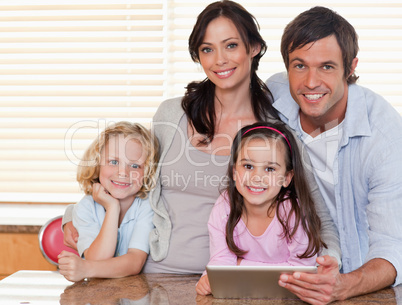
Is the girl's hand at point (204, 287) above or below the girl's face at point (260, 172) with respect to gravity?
below

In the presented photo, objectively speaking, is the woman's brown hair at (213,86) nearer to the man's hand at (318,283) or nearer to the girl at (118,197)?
the girl at (118,197)

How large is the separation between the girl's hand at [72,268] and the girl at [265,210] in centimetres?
45

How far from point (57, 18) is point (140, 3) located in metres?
0.48

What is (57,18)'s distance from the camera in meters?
2.84

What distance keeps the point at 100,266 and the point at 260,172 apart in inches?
25.5

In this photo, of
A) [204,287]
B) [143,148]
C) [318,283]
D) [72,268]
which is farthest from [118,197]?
[318,283]

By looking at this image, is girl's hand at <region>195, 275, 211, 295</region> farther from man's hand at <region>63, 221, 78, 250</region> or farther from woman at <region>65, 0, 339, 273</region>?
man's hand at <region>63, 221, 78, 250</region>

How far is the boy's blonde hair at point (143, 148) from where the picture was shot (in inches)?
78.8

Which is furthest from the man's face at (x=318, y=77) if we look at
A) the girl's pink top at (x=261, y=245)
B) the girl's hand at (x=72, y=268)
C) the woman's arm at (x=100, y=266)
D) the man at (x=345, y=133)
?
the girl's hand at (x=72, y=268)

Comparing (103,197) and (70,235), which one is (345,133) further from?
(70,235)

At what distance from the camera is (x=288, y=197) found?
1850 mm

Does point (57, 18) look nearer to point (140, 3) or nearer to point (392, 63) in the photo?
point (140, 3)

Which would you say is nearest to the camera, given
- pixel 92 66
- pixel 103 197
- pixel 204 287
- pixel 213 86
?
pixel 204 287

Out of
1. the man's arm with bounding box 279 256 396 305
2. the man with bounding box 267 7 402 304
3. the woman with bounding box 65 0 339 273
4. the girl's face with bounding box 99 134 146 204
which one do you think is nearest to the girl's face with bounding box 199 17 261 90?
the woman with bounding box 65 0 339 273
